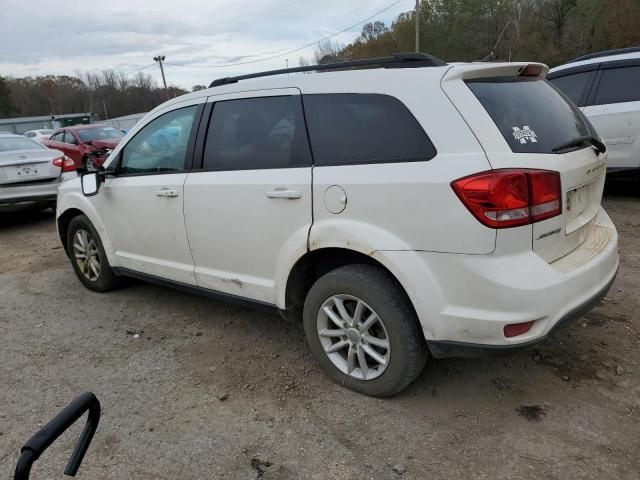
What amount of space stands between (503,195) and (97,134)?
14.7 meters

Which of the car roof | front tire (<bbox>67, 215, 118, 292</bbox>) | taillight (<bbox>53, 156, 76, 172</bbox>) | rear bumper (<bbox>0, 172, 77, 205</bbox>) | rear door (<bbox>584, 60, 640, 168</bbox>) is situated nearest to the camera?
front tire (<bbox>67, 215, 118, 292</bbox>)

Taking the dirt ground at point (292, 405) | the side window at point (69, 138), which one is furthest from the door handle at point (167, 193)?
the side window at point (69, 138)

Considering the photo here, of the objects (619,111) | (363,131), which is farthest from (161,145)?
(619,111)

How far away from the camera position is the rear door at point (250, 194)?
2971 mm

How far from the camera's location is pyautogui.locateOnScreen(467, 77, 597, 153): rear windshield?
248cm

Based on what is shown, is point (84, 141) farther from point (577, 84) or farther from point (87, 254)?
point (577, 84)

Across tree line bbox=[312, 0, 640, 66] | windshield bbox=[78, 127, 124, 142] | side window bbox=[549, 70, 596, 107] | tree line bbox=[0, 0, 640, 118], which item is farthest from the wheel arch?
tree line bbox=[312, 0, 640, 66]

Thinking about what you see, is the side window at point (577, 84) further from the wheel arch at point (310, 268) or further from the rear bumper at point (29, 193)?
the rear bumper at point (29, 193)

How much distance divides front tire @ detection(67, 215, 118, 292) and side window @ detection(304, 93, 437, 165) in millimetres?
2611

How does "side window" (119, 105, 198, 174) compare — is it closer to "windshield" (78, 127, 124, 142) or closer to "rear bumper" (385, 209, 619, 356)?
"rear bumper" (385, 209, 619, 356)

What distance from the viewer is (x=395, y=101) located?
8.62 ft

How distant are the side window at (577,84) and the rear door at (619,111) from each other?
145 mm

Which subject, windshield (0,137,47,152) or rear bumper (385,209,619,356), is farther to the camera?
windshield (0,137,47,152)

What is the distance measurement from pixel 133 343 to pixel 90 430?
101 inches
